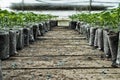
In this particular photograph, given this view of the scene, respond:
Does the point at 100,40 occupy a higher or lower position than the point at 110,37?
lower

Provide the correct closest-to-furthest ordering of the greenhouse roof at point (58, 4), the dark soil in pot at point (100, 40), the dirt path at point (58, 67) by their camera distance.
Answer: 1. the dirt path at point (58, 67)
2. the dark soil in pot at point (100, 40)
3. the greenhouse roof at point (58, 4)

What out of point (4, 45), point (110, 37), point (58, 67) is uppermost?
point (110, 37)

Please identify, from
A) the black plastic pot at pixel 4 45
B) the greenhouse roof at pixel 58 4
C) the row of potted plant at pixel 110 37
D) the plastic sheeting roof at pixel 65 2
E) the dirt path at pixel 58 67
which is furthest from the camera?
the greenhouse roof at pixel 58 4

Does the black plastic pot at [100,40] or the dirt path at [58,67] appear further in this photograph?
the black plastic pot at [100,40]

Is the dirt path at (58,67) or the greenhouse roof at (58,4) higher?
the greenhouse roof at (58,4)

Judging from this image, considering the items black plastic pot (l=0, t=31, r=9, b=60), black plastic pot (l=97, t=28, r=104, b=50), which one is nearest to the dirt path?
black plastic pot (l=0, t=31, r=9, b=60)

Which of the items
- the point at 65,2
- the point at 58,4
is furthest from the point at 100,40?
the point at 65,2

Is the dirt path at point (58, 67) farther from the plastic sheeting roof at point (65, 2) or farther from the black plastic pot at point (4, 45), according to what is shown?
the plastic sheeting roof at point (65, 2)

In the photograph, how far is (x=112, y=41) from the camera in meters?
3.84

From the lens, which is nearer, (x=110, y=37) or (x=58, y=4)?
(x=110, y=37)

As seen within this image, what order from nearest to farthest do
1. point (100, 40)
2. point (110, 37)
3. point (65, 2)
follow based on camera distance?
point (110, 37) < point (100, 40) < point (65, 2)

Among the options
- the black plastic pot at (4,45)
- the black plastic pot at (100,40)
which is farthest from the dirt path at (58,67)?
the black plastic pot at (100,40)

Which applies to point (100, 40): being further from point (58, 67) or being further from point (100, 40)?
point (58, 67)

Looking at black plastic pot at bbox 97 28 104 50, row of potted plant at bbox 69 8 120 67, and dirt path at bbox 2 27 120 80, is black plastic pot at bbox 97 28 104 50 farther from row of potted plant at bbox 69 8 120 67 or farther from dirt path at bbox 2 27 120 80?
dirt path at bbox 2 27 120 80
